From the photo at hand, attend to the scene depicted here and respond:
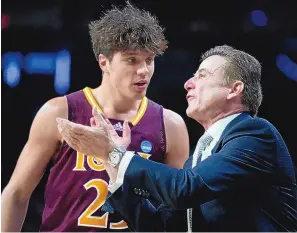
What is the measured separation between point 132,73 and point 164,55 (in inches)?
119

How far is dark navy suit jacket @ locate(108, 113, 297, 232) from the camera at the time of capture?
2209 millimetres

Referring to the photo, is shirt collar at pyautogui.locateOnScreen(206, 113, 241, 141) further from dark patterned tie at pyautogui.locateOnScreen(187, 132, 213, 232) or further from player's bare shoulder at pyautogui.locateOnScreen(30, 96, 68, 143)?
player's bare shoulder at pyautogui.locateOnScreen(30, 96, 68, 143)

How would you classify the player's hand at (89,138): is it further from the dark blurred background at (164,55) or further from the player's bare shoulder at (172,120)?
the dark blurred background at (164,55)

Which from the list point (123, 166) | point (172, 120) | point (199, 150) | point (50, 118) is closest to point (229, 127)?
point (199, 150)

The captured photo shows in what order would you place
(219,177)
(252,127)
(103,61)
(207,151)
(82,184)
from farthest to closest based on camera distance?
(103,61) < (82,184) < (207,151) < (252,127) < (219,177)

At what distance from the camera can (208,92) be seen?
2.57m

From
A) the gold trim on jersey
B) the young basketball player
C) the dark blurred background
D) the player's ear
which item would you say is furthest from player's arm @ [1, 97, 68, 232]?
the dark blurred background

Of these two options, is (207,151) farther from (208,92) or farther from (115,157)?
(115,157)

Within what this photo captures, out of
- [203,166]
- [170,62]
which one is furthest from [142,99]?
[170,62]

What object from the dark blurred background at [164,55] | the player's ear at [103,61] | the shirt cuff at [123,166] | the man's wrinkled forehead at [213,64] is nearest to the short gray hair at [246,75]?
the man's wrinkled forehead at [213,64]

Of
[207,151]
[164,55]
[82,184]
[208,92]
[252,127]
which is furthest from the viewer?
[164,55]

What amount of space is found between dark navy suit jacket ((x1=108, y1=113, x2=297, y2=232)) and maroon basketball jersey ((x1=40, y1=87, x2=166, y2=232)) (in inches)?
30.2

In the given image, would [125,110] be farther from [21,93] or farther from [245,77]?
[21,93]

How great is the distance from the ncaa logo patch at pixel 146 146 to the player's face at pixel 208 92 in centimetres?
67
